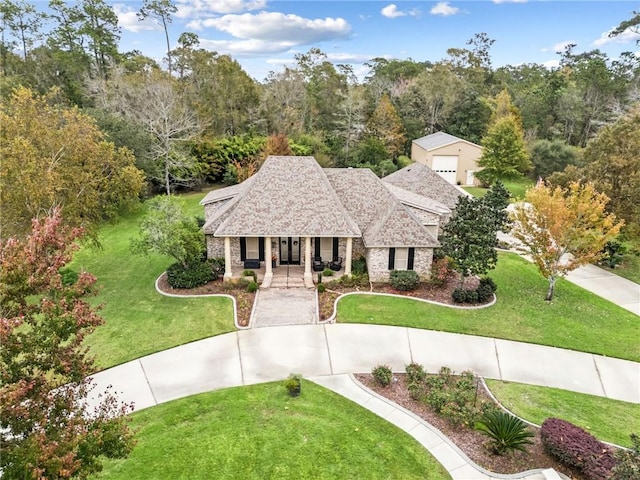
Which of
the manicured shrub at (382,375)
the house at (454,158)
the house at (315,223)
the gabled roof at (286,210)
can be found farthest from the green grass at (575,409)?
the house at (454,158)

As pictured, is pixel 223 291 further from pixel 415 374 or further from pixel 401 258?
pixel 415 374

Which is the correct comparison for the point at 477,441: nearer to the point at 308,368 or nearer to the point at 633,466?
the point at 633,466

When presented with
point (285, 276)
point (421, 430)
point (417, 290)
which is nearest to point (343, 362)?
point (421, 430)

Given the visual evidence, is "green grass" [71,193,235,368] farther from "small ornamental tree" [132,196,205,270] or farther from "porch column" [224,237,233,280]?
"small ornamental tree" [132,196,205,270]

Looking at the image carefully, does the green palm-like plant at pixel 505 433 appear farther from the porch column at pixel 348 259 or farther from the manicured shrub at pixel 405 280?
the porch column at pixel 348 259

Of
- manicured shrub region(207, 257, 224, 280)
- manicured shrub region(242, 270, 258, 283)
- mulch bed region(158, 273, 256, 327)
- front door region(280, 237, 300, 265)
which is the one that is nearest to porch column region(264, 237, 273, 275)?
manicured shrub region(242, 270, 258, 283)

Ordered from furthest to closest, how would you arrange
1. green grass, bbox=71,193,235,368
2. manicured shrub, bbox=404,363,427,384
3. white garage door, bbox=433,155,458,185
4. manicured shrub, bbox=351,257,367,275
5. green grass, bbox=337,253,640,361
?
white garage door, bbox=433,155,458,185
manicured shrub, bbox=351,257,367,275
green grass, bbox=337,253,640,361
green grass, bbox=71,193,235,368
manicured shrub, bbox=404,363,427,384

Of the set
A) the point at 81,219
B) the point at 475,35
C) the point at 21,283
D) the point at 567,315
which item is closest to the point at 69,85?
the point at 81,219

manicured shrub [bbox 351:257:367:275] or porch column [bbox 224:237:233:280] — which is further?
manicured shrub [bbox 351:257:367:275]
